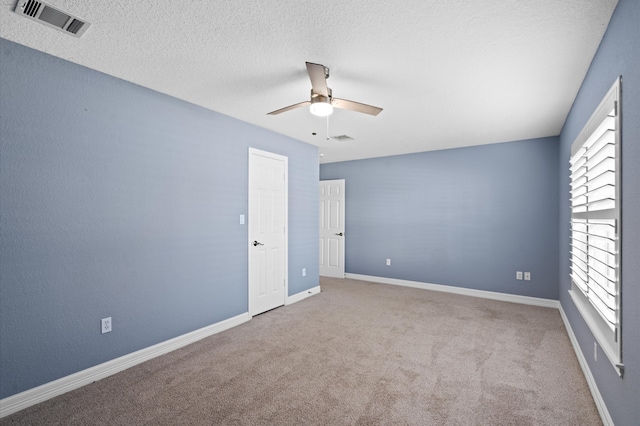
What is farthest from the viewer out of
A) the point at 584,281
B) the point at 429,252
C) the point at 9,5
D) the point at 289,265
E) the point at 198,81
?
the point at 429,252

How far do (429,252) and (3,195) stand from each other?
17.7 feet

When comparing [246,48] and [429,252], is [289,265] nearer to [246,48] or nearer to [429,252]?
[429,252]

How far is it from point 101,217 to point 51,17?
55.1 inches

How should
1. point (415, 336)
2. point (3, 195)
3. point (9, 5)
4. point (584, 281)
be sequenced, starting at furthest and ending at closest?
1. point (415, 336)
2. point (584, 281)
3. point (3, 195)
4. point (9, 5)

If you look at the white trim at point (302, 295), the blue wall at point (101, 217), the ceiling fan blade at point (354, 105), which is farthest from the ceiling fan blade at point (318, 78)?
the white trim at point (302, 295)

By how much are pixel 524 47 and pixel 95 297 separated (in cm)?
368

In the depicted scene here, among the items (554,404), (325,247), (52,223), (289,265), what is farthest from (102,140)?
(325,247)

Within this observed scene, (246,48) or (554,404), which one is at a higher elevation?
(246,48)

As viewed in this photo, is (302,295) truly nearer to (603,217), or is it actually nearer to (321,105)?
(321,105)

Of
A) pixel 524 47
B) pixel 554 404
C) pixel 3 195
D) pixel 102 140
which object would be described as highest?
pixel 524 47

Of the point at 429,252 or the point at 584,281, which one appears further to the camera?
the point at 429,252

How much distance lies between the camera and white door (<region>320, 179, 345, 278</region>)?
6582mm

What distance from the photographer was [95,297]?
8.27 feet

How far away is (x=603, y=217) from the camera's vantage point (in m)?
2.01
